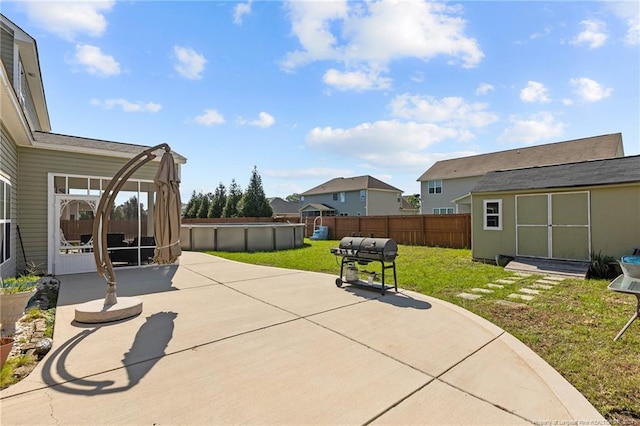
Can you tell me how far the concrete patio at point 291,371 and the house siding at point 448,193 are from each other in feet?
80.4

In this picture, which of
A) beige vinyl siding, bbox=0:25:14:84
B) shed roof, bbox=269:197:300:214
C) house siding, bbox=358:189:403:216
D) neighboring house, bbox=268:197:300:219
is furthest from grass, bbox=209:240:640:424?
shed roof, bbox=269:197:300:214

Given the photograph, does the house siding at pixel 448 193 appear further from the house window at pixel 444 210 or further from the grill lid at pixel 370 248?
the grill lid at pixel 370 248

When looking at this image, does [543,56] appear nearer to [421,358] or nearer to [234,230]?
[421,358]

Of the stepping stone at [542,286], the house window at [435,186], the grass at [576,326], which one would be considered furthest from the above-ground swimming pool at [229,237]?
the house window at [435,186]

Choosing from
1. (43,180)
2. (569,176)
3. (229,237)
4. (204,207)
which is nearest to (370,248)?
(569,176)

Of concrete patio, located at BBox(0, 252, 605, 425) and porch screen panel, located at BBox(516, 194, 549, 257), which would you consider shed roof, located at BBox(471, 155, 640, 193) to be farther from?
concrete patio, located at BBox(0, 252, 605, 425)

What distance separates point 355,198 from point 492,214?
24.5 metres

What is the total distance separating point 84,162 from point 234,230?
6688mm

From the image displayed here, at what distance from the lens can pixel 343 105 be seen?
14.1m

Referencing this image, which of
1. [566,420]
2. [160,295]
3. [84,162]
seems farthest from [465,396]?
[84,162]

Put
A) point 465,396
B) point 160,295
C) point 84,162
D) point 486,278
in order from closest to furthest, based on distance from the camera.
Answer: point 465,396 → point 160,295 → point 486,278 → point 84,162

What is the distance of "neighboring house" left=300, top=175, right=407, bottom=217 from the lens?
34.5m

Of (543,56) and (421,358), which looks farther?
(543,56)

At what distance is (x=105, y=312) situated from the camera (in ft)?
14.4
